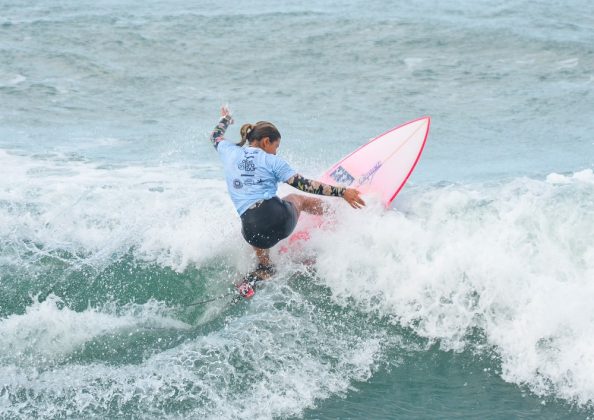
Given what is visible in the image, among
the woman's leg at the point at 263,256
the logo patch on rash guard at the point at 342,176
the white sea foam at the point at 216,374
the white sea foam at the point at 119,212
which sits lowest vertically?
the white sea foam at the point at 119,212

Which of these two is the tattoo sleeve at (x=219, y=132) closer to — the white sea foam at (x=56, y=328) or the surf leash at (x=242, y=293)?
the surf leash at (x=242, y=293)

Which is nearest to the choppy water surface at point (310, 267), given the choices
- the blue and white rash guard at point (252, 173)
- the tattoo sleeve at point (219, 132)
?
the blue and white rash guard at point (252, 173)

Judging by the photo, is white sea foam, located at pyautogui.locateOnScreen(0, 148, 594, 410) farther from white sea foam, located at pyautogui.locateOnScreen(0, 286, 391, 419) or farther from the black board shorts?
the black board shorts

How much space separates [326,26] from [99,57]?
5.31 m

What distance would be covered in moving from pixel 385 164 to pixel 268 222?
1797mm

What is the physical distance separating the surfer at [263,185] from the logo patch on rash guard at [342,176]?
1201 millimetres

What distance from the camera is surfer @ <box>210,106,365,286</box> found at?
5.79m

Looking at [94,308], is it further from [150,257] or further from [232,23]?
[232,23]

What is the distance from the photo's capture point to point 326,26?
57.5 ft

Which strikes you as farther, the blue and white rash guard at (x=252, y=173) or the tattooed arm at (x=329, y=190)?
the blue and white rash guard at (x=252, y=173)

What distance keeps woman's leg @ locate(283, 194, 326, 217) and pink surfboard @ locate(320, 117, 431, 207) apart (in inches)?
27.1

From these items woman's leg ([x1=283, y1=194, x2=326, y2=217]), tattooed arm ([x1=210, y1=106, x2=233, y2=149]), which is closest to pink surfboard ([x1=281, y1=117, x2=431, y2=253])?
woman's leg ([x1=283, y1=194, x2=326, y2=217])

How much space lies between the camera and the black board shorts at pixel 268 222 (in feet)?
20.0

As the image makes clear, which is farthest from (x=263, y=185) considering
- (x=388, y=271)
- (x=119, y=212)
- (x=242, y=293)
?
(x=119, y=212)
